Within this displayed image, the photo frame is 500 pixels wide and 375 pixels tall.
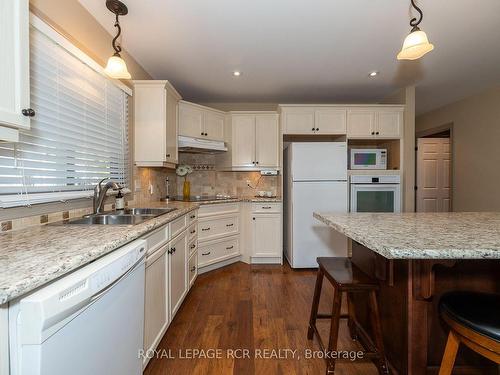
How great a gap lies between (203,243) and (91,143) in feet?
5.17

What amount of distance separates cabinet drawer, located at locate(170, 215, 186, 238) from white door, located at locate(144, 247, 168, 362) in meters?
0.19

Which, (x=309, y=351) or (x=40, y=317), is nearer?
(x=40, y=317)

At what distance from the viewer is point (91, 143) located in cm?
179

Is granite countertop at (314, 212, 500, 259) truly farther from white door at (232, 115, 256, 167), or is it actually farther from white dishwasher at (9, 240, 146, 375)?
white door at (232, 115, 256, 167)

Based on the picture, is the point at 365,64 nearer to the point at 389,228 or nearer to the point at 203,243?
the point at 389,228

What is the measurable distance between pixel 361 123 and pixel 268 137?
129cm

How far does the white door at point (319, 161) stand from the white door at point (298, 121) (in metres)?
0.32

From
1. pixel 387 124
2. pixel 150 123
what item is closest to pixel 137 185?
pixel 150 123

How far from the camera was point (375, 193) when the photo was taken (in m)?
3.15

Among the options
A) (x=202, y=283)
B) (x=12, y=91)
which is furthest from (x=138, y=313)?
(x=202, y=283)

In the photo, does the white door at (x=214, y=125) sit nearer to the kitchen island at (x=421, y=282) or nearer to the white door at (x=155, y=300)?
the white door at (x=155, y=300)

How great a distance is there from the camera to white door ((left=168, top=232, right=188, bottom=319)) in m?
1.79

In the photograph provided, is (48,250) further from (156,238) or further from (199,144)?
(199,144)

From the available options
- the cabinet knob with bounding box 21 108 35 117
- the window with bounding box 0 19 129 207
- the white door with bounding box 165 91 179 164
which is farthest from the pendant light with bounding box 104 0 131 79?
the white door with bounding box 165 91 179 164
